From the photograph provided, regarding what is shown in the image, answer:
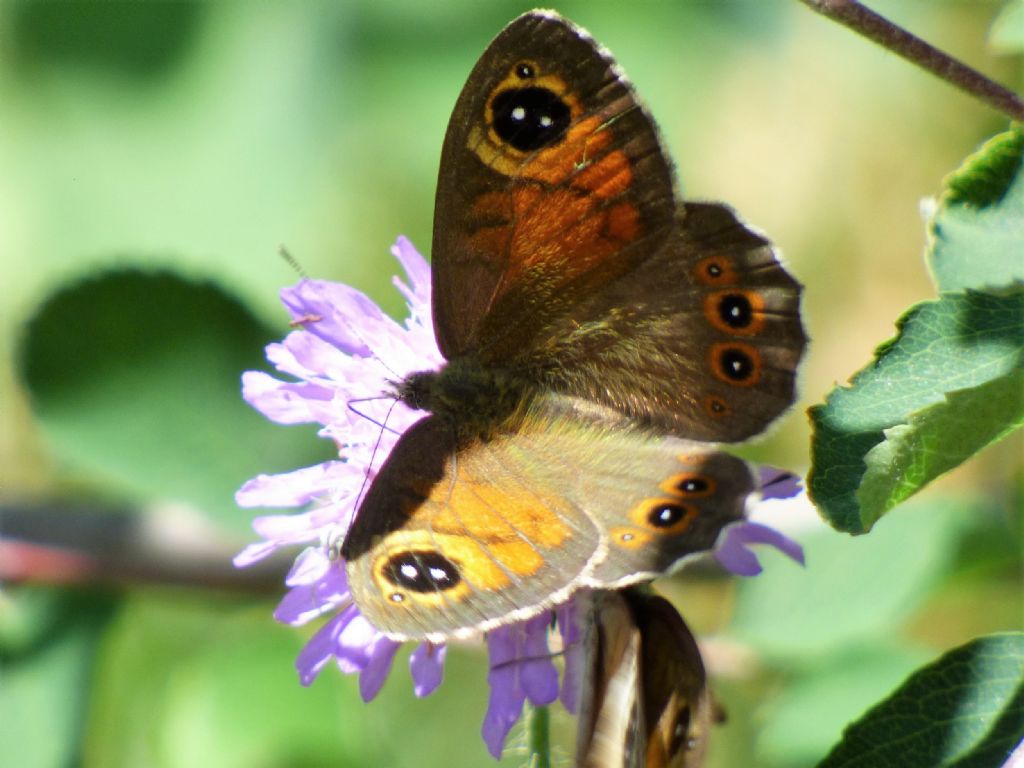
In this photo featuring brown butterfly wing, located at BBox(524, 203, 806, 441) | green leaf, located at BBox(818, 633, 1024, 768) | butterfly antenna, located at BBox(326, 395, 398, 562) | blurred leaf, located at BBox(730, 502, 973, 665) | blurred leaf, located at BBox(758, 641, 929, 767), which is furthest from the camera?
blurred leaf, located at BBox(730, 502, 973, 665)

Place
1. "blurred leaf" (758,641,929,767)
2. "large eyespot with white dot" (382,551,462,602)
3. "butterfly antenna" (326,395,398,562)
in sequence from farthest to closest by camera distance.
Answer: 1. "blurred leaf" (758,641,929,767)
2. "butterfly antenna" (326,395,398,562)
3. "large eyespot with white dot" (382,551,462,602)

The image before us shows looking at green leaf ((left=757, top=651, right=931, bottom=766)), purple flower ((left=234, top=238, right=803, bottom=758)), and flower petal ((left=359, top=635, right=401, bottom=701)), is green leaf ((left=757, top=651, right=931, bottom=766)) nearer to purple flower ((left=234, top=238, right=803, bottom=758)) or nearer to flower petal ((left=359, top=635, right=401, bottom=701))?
purple flower ((left=234, top=238, right=803, bottom=758))

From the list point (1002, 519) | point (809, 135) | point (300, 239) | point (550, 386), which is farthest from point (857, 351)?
point (550, 386)

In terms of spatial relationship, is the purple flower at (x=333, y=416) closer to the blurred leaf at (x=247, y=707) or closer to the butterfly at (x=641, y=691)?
the butterfly at (x=641, y=691)

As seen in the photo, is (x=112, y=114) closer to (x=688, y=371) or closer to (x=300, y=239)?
(x=300, y=239)

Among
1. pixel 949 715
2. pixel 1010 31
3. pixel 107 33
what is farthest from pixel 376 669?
pixel 107 33

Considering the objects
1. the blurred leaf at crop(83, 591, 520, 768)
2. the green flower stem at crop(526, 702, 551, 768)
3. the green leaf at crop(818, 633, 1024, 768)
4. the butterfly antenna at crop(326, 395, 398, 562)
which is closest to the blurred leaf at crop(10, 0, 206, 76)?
the blurred leaf at crop(83, 591, 520, 768)

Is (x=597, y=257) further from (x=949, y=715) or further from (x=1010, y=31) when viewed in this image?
(x=949, y=715)
